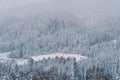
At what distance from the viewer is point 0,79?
169375 mm

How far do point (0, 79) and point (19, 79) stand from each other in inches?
459

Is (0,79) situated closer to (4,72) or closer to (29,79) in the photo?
(4,72)

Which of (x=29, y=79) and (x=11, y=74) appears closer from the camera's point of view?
(x=11, y=74)

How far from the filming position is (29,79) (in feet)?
634

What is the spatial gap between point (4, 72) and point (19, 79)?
938cm

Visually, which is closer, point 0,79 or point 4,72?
point 0,79

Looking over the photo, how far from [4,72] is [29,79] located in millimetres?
15576

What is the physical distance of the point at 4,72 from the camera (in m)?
183

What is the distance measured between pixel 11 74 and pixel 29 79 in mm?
15778

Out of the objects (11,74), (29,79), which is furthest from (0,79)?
(29,79)

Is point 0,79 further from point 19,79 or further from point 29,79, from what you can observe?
point 29,79

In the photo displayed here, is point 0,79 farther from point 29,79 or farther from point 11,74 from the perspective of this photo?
point 29,79

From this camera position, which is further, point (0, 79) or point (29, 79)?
point (29, 79)

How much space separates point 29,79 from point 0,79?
2631 cm
